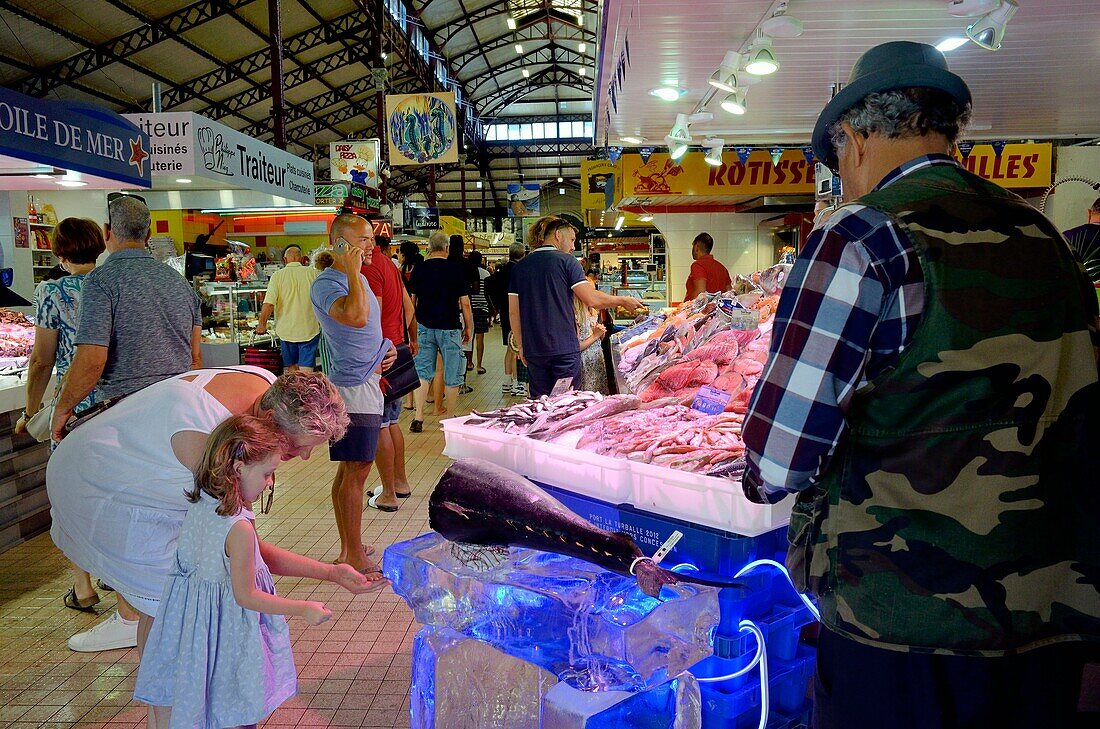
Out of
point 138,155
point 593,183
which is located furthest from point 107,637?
point 593,183

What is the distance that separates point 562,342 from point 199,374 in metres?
3.07

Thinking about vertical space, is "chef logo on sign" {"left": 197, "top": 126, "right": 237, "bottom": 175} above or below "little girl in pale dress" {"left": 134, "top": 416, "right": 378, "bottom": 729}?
above

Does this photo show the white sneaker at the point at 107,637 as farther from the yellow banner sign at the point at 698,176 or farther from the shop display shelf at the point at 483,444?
the yellow banner sign at the point at 698,176

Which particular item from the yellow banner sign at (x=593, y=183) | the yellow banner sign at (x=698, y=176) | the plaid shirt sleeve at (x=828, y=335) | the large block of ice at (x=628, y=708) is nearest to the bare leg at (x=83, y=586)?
the large block of ice at (x=628, y=708)

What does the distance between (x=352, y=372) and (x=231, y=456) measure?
6.26 feet

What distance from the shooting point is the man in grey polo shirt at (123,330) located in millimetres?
3361

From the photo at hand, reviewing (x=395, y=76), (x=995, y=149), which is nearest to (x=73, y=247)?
(x=995, y=149)

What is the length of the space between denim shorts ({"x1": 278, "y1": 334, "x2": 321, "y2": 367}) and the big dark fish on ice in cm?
603

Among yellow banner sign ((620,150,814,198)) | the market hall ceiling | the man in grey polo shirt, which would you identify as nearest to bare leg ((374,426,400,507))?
the man in grey polo shirt

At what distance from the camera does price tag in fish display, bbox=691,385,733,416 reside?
2926 millimetres

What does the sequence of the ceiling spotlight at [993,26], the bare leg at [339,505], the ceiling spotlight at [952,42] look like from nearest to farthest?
the ceiling spotlight at [993,26] → the bare leg at [339,505] → the ceiling spotlight at [952,42]

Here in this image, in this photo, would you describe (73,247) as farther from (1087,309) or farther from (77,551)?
(1087,309)

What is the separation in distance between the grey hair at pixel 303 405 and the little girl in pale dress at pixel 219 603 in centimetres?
5

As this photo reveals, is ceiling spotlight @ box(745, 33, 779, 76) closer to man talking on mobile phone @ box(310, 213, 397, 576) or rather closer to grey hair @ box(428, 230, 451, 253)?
man talking on mobile phone @ box(310, 213, 397, 576)
